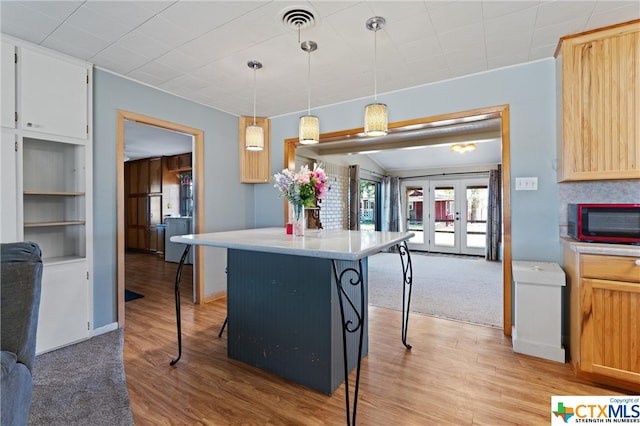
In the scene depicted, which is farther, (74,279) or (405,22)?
(74,279)

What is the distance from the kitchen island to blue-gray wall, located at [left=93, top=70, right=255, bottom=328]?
1.29m

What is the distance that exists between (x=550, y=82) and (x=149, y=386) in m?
3.87

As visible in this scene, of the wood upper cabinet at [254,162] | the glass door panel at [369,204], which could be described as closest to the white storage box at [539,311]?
the wood upper cabinet at [254,162]

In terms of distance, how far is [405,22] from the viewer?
2096 millimetres

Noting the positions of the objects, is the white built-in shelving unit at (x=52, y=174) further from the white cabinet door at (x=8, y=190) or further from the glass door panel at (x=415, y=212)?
the glass door panel at (x=415, y=212)

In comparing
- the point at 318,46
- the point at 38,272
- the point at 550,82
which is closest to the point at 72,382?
the point at 38,272

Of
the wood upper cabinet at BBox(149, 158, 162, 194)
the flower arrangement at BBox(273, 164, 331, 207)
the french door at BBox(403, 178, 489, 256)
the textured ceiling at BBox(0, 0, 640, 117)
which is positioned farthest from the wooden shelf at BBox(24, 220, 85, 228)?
the french door at BBox(403, 178, 489, 256)

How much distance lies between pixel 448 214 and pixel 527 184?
544cm

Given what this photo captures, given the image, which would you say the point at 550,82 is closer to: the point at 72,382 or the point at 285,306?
the point at 285,306

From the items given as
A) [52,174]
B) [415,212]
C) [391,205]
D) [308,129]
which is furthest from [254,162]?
[415,212]

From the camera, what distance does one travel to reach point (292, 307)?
79.4 inches

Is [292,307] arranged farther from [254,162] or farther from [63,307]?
[254,162]

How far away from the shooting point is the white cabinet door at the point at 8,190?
2.19 meters

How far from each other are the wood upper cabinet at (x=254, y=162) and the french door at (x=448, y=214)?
5.28 meters
